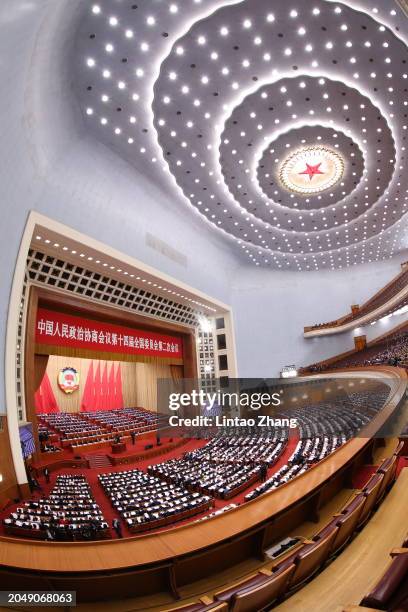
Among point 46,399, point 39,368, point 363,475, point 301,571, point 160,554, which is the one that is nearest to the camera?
point 301,571

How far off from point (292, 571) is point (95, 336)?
1574cm

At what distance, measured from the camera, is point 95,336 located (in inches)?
662

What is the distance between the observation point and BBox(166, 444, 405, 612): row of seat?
1.94 m

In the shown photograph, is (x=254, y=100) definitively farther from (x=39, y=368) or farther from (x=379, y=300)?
(x=379, y=300)

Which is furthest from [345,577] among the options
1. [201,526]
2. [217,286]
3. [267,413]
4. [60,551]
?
[267,413]

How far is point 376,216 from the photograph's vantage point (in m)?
18.5

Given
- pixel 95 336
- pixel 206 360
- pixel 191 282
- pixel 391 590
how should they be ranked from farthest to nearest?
pixel 206 360, pixel 191 282, pixel 95 336, pixel 391 590

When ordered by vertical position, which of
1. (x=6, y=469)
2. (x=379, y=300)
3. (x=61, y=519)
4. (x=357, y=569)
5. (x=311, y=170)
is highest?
(x=311, y=170)

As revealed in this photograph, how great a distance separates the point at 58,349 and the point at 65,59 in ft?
34.4

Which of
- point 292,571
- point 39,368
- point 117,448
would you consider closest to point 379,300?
point 117,448

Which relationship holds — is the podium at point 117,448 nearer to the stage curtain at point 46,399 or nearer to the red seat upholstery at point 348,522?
the stage curtain at point 46,399

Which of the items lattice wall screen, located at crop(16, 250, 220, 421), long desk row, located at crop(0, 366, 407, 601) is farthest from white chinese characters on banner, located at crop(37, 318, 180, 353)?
long desk row, located at crop(0, 366, 407, 601)

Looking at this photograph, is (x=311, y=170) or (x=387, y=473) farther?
(x=311, y=170)

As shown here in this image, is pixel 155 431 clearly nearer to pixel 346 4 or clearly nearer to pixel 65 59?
pixel 65 59
